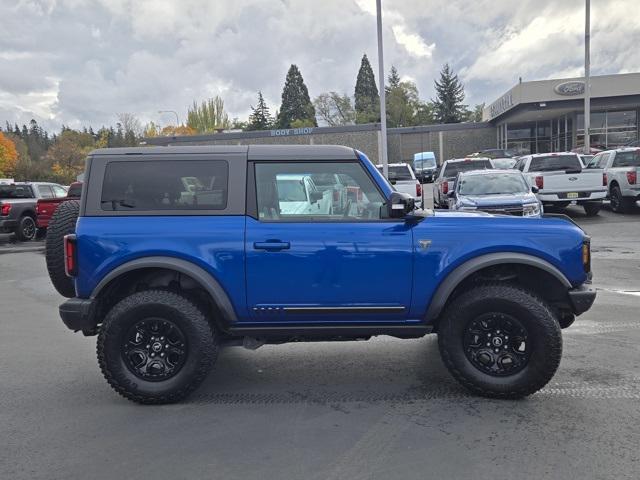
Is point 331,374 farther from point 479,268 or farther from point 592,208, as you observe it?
point 592,208

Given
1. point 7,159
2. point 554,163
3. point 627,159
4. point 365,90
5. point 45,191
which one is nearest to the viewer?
point 554,163

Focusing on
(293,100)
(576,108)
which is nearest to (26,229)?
(576,108)

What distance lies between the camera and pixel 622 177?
16.2 m

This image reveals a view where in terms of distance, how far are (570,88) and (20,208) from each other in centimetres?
3219

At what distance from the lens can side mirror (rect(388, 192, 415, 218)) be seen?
413 centimetres

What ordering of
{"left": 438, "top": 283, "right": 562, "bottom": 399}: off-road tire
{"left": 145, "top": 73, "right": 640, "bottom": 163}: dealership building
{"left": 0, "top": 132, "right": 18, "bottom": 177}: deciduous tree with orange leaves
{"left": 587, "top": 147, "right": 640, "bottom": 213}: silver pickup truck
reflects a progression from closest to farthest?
1. {"left": 438, "top": 283, "right": 562, "bottom": 399}: off-road tire
2. {"left": 587, "top": 147, "right": 640, "bottom": 213}: silver pickup truck
3. {"left": 145, "top": 73, "right": 640, "bottom": 163}: dealership building
4. {"left": 0, "top": 132, "right": 18, "bottom": 177}: deciduous tree with orange leaves

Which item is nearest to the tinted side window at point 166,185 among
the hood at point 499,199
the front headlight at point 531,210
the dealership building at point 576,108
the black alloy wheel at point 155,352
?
the black alloy wheel at point 155,352

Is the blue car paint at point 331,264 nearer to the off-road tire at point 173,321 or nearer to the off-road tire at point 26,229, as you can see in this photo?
the off-road tire at point 173,321

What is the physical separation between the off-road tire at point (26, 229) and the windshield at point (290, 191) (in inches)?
612

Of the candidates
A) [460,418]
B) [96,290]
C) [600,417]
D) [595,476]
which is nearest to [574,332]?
[600,417]

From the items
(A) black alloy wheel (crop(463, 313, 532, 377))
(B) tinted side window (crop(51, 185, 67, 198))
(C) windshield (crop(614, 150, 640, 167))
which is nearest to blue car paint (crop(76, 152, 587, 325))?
(A) black alloy wheel (crop(463, 313, 532, 377))

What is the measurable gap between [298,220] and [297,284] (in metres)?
0.50

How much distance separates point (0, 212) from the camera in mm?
16516

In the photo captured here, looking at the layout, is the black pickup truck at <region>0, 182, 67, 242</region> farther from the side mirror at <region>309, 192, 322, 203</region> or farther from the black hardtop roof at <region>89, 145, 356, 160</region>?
the side mirror at <region>309, 192, 322, 203</region>
